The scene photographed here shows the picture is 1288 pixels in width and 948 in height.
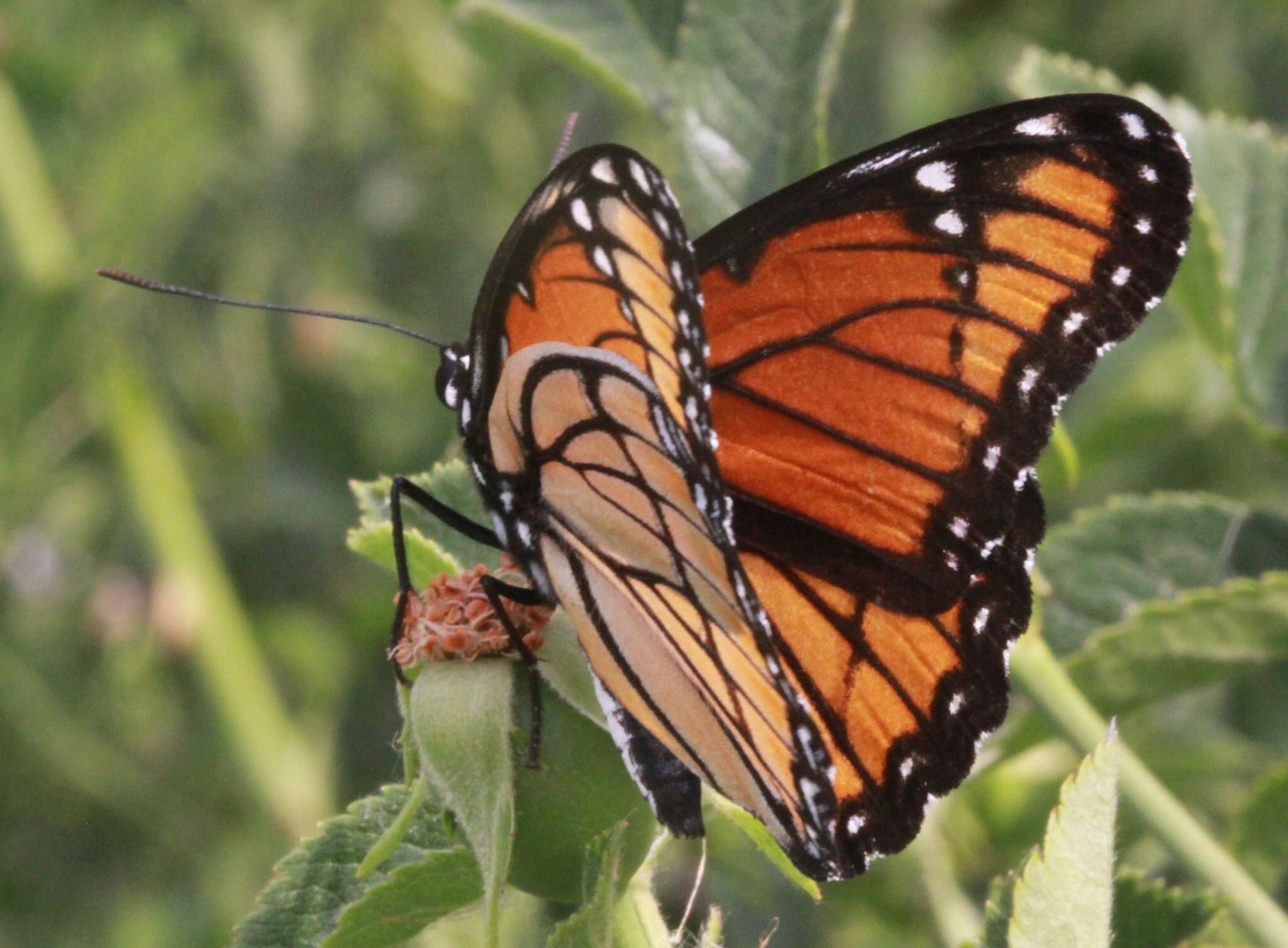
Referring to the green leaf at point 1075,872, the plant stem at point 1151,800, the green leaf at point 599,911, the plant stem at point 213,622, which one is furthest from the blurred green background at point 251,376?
the green leaf at point 1075,872

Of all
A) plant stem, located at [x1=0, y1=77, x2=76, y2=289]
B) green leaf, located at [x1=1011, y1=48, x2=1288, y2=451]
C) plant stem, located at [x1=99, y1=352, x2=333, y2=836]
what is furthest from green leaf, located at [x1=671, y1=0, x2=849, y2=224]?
plant stem, located at [x1=0, y1=77, x2=76, y2=289]

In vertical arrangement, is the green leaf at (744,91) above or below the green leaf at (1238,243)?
above

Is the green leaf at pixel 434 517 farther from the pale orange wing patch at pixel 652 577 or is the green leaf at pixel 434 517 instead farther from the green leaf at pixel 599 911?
the green leaf at pixel 599 911

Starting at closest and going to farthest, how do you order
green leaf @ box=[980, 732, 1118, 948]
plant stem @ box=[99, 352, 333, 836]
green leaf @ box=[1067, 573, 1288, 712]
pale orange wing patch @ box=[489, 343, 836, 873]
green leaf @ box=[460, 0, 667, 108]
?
green leaf @ box=[980, 732, 1118, 948] → pale orange wing patch @ box=[489, 343, 836, 873] → green leaf @ box=[1067, 573, 1288, 712] → green leaf @ box=[460, 0, 667, 108] → plant stem @ box=[99, 352, 333, 836]

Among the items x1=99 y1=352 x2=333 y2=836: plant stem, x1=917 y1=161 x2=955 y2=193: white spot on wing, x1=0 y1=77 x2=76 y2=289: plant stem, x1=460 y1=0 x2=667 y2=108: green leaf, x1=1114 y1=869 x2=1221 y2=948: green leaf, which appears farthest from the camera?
x1=0 y1=77 x2=76 y2=289: plant stem

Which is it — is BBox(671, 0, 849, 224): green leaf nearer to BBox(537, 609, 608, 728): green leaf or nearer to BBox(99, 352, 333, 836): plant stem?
BBox(537, 609, 608, 728): green leaf

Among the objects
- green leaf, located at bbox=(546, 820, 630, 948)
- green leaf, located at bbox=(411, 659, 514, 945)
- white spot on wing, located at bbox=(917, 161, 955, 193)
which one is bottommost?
green leaf, located at bbox=(546, 820, 630, 948)

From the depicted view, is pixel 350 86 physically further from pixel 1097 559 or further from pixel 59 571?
pixel 1097 559
